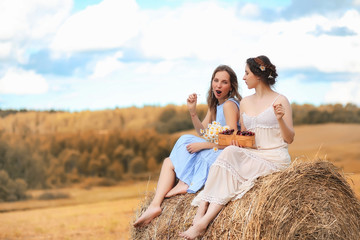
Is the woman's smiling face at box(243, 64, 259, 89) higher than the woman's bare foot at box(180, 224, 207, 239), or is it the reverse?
the woman's smiling face at box(243, 64, 259, 89)

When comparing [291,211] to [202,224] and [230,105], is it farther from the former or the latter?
[230,105]

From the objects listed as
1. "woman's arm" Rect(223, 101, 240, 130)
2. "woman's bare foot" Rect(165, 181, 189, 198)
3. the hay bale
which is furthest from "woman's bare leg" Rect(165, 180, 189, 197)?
"woman's arm" Rect(223, 101, 240, 130)

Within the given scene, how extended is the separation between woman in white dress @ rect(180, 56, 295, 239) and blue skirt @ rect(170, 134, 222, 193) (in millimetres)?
296

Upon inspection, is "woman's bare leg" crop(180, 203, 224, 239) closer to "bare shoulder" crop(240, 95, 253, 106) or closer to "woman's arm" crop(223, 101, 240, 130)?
"woman's arm" crop(223, 101, 240, 130)

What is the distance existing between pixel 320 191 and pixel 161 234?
164cm

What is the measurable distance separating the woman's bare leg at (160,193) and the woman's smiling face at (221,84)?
933mm

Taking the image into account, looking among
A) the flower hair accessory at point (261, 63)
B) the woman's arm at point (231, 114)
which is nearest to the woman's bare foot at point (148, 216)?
the woman's arm at point (231, 114)

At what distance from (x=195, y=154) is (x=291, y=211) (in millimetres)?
1219

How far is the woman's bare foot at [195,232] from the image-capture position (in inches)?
160

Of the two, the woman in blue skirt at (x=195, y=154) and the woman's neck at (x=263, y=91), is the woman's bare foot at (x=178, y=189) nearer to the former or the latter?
the woman in blue skirt at (x=195, y=154)

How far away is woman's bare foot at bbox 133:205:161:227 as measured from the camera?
4797 mm

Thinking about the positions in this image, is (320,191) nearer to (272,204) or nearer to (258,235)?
(272,204)

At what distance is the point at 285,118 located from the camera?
4.37 m

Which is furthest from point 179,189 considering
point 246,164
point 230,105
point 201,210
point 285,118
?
point 285,118
